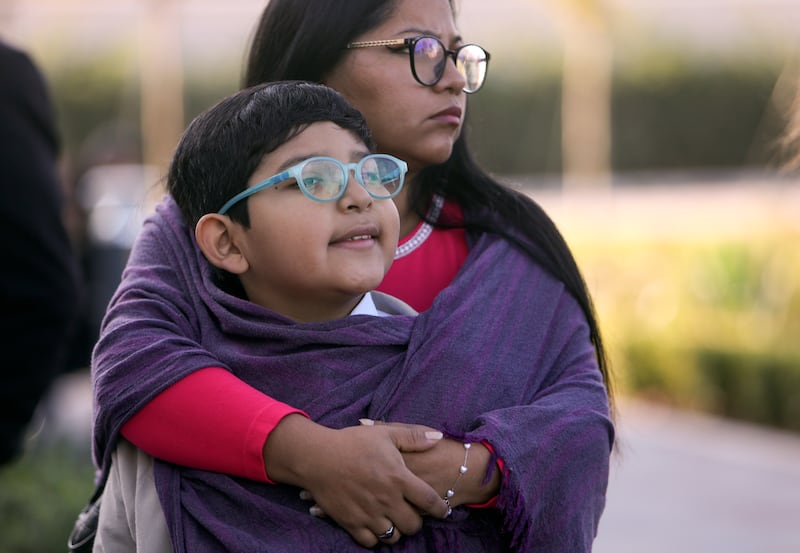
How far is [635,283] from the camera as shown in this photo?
1032 centimetres

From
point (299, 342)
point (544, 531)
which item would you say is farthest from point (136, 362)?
point (544, 531)

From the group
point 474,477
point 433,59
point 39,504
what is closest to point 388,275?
point 433,59

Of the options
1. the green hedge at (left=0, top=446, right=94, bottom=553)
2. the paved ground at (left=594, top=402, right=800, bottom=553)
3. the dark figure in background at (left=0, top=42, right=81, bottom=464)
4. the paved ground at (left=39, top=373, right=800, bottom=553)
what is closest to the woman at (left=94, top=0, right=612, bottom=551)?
the dark figure in background at (left=0, top=42, right=81, bottom=464)

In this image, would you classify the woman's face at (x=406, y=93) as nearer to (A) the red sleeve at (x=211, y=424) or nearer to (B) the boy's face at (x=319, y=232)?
(B) the boy's face at (x=319, y=232)

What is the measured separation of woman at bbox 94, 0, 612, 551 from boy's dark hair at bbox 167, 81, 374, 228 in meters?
0.19

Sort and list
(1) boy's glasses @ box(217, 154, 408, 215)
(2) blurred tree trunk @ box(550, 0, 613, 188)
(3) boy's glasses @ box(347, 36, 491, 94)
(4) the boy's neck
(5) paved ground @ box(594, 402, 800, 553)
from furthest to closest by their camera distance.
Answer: (2) blurred tree trunk @ box(550, 0, 613, 188) → (5) paved ground @ box(594, 402, 800, 553) → (3) boy's glasses @ box(347, 36, 491, 94) → (4) the boy's neck → (1) boy's glasses @ box(217, 154, 408, 215)

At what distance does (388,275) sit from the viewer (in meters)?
2.37

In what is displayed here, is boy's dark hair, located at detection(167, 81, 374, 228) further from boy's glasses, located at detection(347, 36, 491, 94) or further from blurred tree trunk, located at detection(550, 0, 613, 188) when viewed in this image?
blurred tree trunk, located at detection(550, 0, 613, 188)

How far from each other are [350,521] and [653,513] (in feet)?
16.2

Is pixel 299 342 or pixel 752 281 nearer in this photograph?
pixel 299 342

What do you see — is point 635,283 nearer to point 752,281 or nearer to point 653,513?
point 752,281

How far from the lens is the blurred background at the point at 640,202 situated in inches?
245

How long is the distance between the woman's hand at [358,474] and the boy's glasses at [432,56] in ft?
2.37

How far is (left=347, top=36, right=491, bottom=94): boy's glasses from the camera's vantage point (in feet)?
7.54
